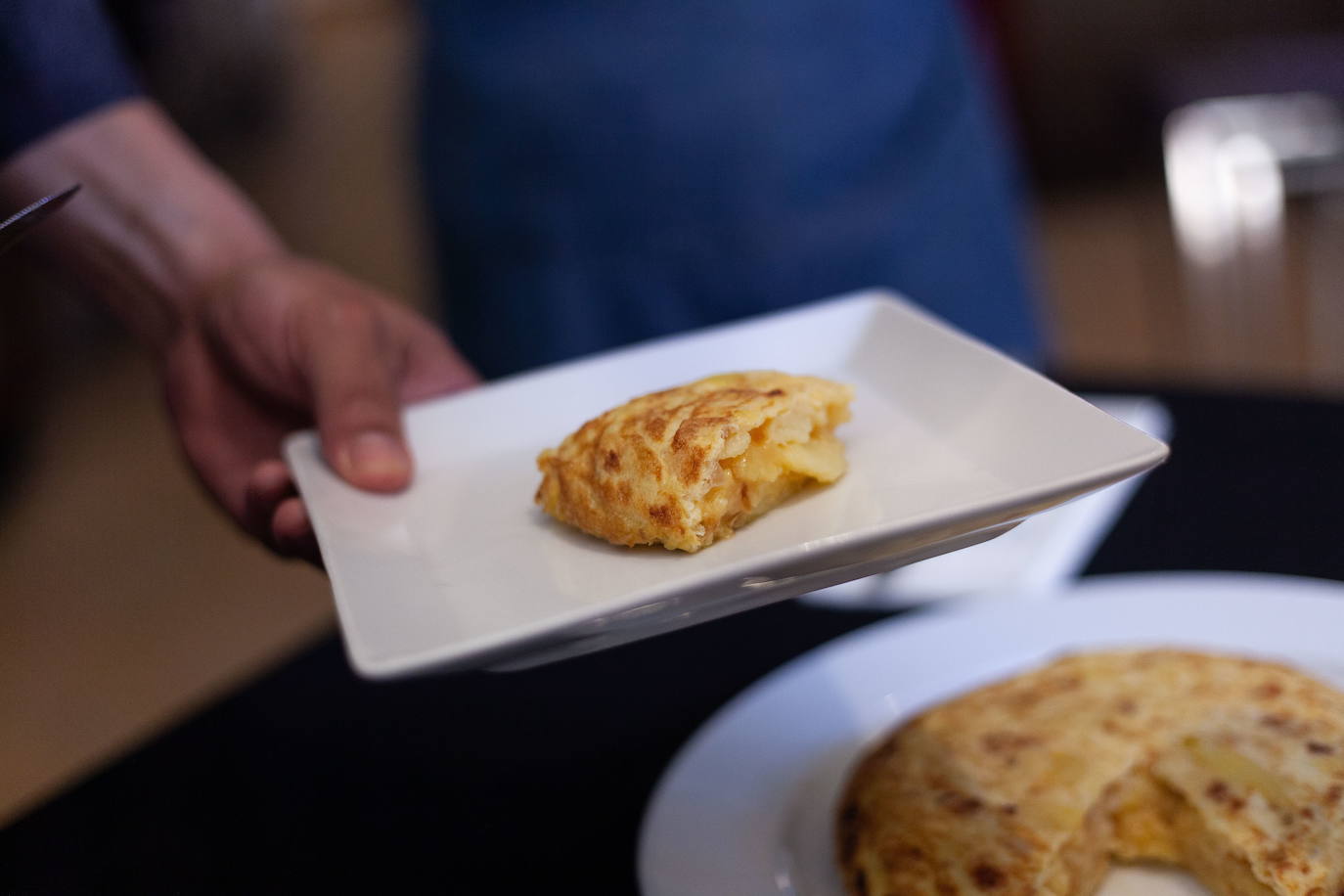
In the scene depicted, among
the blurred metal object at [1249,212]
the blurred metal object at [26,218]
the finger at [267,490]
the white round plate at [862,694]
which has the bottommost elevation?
the blurred metal object at [1249,212]

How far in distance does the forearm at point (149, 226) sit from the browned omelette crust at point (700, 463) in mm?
650

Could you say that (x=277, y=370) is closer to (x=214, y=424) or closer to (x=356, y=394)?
(x=214, y=424)

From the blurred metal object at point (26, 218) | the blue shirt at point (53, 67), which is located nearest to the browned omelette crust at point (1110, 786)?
the blurred metal object at point (26, 218)

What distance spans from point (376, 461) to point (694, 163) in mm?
1048

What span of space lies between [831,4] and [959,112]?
310mm

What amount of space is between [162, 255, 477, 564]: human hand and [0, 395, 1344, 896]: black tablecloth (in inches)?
8.6

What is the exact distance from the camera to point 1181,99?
3514 millimetres

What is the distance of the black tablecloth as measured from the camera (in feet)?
3.04

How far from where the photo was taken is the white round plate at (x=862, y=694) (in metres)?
0.83

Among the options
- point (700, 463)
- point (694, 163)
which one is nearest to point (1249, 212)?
point (694, 163)

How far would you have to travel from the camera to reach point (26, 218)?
0.68 meters

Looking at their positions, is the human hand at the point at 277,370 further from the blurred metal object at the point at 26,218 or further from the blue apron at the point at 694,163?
the blue apron at the point at 694,163

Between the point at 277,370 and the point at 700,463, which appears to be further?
the point at 277,370

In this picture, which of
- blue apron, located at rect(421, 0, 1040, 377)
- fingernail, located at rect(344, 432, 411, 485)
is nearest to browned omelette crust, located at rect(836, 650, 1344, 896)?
fingernail, located at rect(344, 432, 411, 485)
